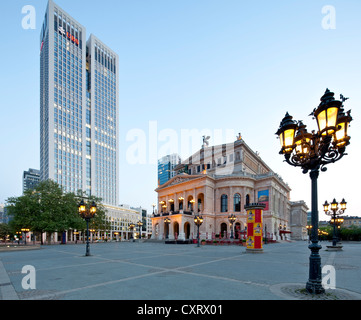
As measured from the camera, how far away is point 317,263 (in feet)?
23.9

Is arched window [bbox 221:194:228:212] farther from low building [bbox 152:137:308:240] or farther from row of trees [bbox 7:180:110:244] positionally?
row of trees [bbox 7:180:110:244]

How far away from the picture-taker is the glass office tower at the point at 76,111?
104750 mm

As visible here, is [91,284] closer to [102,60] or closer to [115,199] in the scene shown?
[115,199]

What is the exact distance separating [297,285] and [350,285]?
1.90 metres

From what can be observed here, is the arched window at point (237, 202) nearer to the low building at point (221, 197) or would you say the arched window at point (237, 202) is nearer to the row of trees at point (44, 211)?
the low building at point (221, 197)

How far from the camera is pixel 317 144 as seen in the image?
789 cm

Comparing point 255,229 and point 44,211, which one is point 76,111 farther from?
point 255,229

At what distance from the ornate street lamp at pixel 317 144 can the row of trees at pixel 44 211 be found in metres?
45.3

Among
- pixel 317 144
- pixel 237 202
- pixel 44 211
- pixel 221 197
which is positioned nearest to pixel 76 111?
pixel 44 211

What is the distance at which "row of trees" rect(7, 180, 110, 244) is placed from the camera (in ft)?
140

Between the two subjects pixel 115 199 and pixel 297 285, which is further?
pixel 115 199
